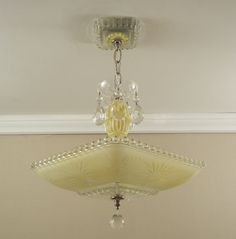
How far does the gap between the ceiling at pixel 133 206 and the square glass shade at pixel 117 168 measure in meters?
0.97

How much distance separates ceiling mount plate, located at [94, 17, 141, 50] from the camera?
1.63m

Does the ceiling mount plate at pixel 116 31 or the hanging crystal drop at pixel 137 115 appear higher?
the ceiling mount plate at pixel 116 31

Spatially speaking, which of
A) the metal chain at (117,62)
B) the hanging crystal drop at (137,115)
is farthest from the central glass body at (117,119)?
the metal chain at (117,62)

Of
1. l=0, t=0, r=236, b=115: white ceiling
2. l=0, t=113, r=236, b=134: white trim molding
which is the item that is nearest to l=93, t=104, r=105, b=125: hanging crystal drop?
l=0, t=0, r=236, b=115: white ceiling

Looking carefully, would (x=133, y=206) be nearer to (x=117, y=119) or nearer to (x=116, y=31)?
(x=117, y=119)

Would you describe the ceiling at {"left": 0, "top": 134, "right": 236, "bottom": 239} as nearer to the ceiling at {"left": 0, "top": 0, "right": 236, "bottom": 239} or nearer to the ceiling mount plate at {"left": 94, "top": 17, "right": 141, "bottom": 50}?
the ceiling at {"left": 0, "top": 0, "right": 236, "bottom": 239}

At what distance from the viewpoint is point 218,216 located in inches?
98.0

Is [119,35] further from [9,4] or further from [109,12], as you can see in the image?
[9,4]

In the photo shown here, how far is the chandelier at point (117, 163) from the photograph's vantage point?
4.35 ft

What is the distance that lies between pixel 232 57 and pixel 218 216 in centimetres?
98

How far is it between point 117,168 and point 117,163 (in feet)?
0.08

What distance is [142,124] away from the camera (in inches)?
103

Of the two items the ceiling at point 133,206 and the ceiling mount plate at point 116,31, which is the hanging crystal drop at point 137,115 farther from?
the ceiling at point 133,206

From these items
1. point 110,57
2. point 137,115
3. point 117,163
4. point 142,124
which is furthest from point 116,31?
point 142,124
